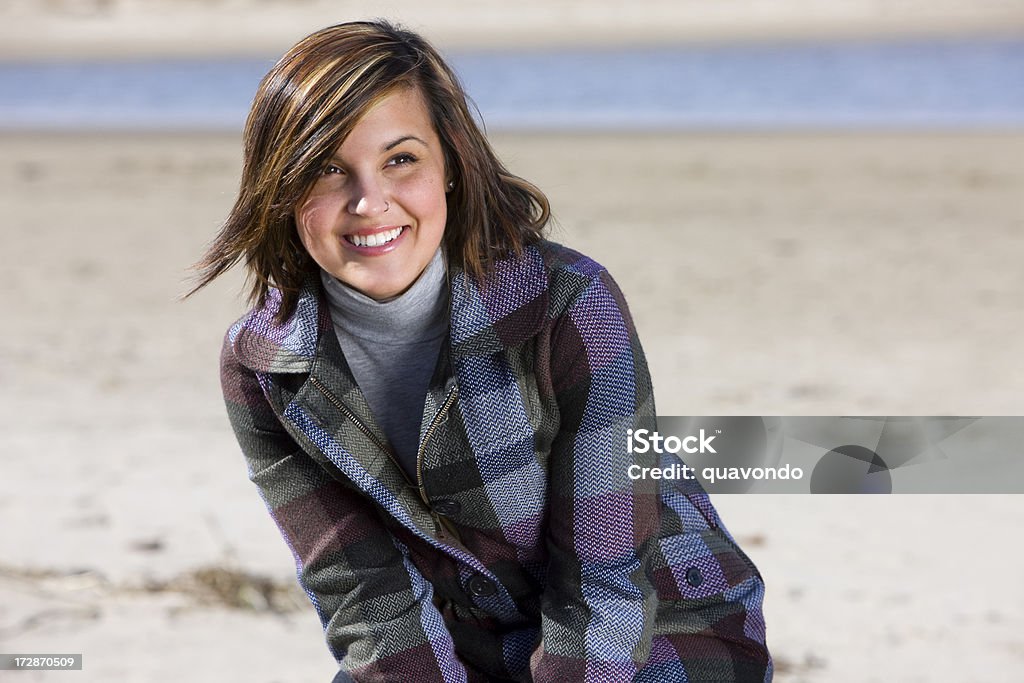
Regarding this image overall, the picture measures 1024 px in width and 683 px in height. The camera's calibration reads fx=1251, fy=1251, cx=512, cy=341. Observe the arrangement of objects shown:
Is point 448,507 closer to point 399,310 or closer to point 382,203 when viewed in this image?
point 399,310

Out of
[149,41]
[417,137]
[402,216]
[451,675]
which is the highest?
[417,137]

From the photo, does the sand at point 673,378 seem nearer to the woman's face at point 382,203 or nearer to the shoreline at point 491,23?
the woman's face at point 382,203

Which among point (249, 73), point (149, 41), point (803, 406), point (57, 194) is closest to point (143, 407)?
point (803, 406)

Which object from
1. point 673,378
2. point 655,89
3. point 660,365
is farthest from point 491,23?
point 673,378

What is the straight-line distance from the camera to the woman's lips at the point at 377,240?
1887 millimetres

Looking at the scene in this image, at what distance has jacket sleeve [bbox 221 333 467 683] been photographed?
2.06 metres

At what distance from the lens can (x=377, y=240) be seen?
6.21ft

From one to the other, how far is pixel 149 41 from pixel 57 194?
12609 mm

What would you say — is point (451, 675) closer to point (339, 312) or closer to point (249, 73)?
point (339, 312)

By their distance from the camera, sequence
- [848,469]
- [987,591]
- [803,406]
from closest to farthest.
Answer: [987,591]
[848,469]
[803,406]

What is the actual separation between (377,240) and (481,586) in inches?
23.1

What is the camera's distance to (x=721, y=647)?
2049 mm

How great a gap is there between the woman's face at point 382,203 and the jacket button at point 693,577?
2.16 feet

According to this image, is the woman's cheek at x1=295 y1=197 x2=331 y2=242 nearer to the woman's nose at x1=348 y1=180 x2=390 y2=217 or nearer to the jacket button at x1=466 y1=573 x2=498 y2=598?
the woman's nose at x1=348 y1=180 x2=390 y2=217
